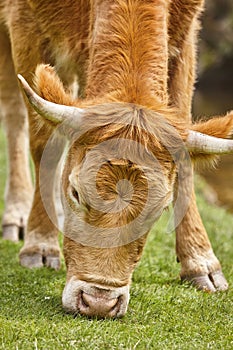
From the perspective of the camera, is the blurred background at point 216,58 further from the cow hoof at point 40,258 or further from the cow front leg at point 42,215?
the cow hoof at point 40,258

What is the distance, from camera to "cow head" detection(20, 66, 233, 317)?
4.77 metres

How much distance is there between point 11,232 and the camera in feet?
26.0

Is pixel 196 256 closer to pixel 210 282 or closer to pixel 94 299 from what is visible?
pixel 210 282

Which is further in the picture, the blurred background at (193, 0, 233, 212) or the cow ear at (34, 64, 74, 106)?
the blurred background at (193, 0, 233, 212)

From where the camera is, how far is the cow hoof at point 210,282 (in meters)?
6.22

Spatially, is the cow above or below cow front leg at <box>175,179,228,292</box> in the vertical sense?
above

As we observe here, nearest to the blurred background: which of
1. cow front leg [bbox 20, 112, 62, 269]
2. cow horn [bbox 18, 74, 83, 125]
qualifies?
cow front leg [bbox 20, 112, 62, 269]

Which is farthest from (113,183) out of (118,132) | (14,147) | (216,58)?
(216,58)

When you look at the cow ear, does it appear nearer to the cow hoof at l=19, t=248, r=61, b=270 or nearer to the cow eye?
the cow eye

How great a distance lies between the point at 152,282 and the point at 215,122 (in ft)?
5.59

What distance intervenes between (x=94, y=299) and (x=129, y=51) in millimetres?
1573

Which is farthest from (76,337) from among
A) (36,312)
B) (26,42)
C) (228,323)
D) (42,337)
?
(26,42)

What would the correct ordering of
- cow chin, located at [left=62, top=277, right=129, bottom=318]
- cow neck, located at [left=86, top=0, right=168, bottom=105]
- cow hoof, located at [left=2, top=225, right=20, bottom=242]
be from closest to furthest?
cow chin, located at [left=62, top=277, right=129, bottom=318] → cow neck, located at [left=86, top=0, right=168, bottom=105] → cow hoof, located at [left=2, top=225, right=20, bottom=242]

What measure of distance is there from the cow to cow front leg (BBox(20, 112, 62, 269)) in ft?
2.11
